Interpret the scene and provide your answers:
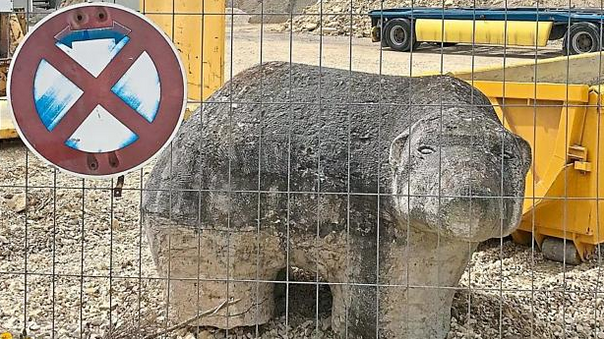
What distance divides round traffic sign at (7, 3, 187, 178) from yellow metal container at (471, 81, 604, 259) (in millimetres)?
2668

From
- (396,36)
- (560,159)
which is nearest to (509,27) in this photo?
(396,36)

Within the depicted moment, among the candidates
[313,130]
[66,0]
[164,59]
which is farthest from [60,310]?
[66,0]

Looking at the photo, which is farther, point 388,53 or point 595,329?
point 388,53

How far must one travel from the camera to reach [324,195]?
413 cm

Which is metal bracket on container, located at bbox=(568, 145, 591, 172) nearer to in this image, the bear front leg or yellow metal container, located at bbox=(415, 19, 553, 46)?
the bear front leg

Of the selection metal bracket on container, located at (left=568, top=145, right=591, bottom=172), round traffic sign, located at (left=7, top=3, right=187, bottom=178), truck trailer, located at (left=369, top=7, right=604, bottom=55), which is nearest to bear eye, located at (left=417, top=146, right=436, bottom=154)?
round traffic sign, located at (left=7, top=3, right=187, bottom=178)

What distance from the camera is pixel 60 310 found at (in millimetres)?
4953

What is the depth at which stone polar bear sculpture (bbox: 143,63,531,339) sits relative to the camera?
3976 mm

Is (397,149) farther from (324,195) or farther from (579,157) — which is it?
(579,157)

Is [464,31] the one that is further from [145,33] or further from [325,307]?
[145,33]

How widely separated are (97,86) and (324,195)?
43.7 inches

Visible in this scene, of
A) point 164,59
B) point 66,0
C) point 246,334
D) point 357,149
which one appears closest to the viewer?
point 164,59

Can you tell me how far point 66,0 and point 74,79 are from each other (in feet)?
22.4

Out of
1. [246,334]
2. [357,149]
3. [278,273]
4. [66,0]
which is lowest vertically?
[246,334]
